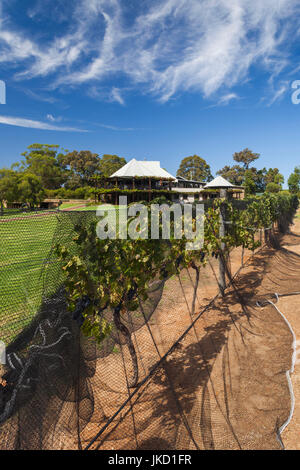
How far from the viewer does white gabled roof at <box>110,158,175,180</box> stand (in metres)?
35.8

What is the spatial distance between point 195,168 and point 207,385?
7817 cm

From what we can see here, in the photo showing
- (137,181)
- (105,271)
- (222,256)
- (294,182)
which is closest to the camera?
(105,271)

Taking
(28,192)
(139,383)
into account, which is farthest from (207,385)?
(28,192)

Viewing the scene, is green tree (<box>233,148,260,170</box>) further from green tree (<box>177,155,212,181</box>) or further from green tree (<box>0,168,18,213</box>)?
green tree (<box>0,168,18,213</box>)

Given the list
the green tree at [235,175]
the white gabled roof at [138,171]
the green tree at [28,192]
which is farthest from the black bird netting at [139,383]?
the green tree at [235,175]

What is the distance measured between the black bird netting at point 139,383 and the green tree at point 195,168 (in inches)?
2984

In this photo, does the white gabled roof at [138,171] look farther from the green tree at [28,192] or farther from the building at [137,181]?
the green tree at [28,192]

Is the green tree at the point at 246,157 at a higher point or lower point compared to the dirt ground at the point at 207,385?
higher

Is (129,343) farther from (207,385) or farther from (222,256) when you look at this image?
(222,256)

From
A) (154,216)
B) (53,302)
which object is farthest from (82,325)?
(154,216)

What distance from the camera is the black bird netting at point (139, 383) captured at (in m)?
2.17

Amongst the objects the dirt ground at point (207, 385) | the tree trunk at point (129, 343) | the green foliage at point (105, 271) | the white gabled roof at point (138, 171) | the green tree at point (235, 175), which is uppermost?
the green tree at point (235, 175)

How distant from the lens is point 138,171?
36.5 m

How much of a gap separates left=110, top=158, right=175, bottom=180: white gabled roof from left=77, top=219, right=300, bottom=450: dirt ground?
32.7 metres
